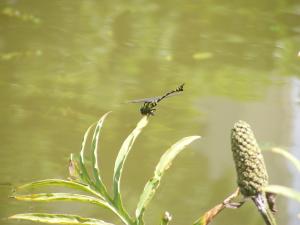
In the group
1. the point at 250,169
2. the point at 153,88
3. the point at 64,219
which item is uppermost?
the point at 250,169

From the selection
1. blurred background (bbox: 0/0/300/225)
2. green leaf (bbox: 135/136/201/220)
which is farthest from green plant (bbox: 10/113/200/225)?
blurred background (bbox: 0/0/300/225)

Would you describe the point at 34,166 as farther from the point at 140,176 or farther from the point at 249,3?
the point at 249,3

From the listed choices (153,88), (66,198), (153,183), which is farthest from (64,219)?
(153,88)

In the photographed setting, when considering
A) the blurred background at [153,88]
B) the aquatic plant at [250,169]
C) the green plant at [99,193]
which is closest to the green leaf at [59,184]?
the green plant at [99,193]

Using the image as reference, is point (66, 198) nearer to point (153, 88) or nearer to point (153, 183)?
point (153, 183)

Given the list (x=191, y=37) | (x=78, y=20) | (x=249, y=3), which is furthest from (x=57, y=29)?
(x=249, y=3)

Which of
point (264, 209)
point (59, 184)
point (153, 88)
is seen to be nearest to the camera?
point (264, 209)

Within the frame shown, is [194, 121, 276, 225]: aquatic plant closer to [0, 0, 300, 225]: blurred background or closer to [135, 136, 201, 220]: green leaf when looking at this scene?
[135, 136, 201, 220]: green leaf

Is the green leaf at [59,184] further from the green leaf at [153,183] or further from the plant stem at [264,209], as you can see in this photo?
the plant stem at [264,209]
